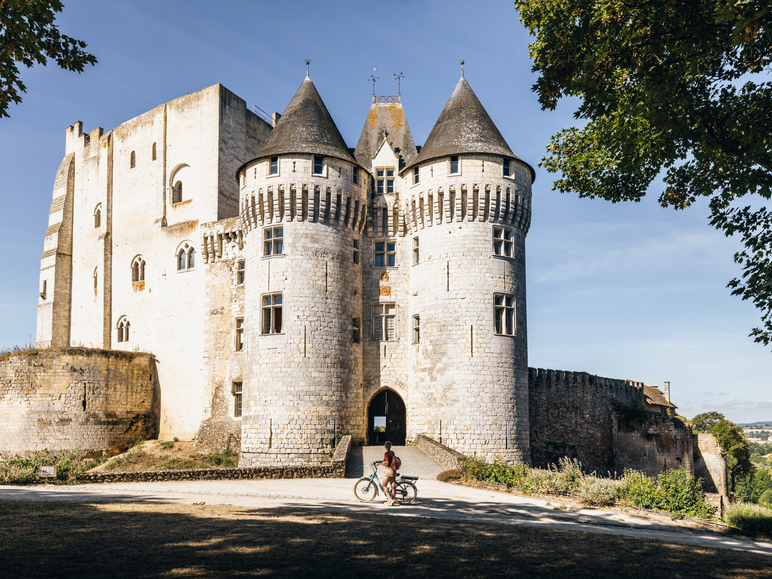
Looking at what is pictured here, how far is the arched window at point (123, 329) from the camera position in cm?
A: 3819

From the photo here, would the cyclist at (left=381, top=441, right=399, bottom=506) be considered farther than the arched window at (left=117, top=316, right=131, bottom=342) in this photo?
No

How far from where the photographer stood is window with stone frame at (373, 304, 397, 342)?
29.5 metres

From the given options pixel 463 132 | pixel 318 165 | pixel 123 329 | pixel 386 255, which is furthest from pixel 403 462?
pixel 123 329

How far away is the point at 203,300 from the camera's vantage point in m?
33.8

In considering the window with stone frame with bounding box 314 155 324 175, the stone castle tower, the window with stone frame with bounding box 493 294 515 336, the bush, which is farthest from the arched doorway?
the bush

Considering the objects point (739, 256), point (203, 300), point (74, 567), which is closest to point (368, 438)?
point (203, 300)

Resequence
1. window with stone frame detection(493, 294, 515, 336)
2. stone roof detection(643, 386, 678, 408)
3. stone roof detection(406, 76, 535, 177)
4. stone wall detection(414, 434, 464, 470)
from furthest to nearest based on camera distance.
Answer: stone roof detection(643, 386, 678, 408) → stone roof detection(406, 76, 535, 177) → window with stone frame detection(493, 294, 515, 336) → stone wall detection(414, 434, 464, 470)

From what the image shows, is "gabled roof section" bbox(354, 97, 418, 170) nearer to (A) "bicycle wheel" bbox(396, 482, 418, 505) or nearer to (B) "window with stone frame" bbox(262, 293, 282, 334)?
(B) "window with stone frame" bbox(262, 293, 282, 334)

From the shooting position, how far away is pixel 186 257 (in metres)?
35.3

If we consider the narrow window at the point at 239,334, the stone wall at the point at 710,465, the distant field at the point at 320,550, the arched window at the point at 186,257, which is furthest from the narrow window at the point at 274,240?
the stone wall at the point at 710,465

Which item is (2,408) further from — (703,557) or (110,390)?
(703,557)

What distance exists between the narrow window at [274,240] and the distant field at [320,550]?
16273 mm

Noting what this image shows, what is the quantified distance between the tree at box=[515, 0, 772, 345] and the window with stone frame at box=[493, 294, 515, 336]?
11.6 m

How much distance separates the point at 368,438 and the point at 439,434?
3.47 meters
